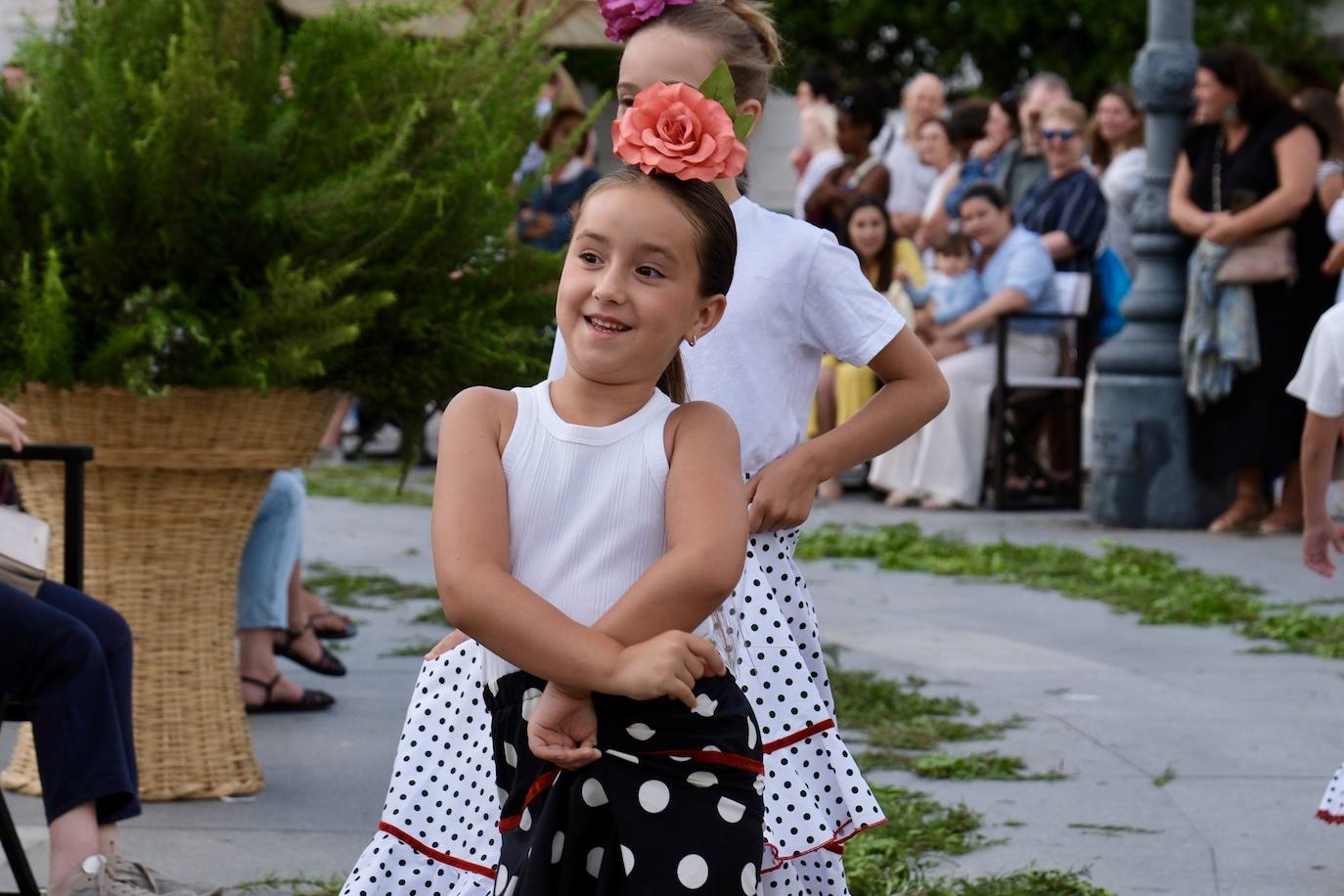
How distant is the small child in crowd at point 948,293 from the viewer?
11523 mm

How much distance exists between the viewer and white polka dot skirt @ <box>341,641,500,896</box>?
302cm

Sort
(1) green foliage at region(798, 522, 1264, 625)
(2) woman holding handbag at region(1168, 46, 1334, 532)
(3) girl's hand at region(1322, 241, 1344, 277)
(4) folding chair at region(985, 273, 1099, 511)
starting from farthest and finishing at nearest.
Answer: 1. (4) folding chair at region(985, 273, 1099, 511)
2. (2) woman holding handbag at region(1168, 46, 1334, 532)
3. (3) girl's hand at region(1322, 241, 1344, 277)
4. (1) green foliage at region(798, 522, 1264, 625)

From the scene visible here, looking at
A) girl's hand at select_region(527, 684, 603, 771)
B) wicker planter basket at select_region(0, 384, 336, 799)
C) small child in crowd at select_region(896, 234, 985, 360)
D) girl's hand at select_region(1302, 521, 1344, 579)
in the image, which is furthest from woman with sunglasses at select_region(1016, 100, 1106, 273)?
girl's hand at select_region(527, 684, 603, 771)

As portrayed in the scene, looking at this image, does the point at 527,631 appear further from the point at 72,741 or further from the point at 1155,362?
the point at 1155,362

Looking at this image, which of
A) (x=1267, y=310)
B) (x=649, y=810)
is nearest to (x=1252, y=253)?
(x=1267, y=310)

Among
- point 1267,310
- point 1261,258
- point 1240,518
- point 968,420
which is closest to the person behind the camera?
point 1261,258

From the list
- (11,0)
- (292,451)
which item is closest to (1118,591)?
(292,451)

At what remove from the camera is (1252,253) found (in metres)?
9.73

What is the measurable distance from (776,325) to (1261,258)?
272 inches

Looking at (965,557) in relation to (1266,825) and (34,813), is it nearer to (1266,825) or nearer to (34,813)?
(1266,825)

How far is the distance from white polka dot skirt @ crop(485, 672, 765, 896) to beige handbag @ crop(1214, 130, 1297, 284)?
25.1 ft

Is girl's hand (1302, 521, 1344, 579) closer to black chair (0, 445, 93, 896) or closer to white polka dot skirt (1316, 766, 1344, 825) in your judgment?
white polka dot skirt (1316, 766, 1344, 825)

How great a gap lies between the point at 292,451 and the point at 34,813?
97 cm

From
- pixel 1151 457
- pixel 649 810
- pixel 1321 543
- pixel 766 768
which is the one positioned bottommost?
pixel 1151 457
